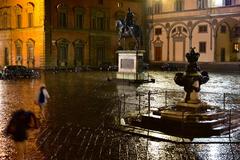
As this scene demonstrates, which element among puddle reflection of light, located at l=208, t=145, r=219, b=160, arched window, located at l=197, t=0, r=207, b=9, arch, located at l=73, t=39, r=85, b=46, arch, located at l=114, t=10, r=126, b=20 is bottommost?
puddle reflection of light, located at l=208, t=145, r=219, b=160

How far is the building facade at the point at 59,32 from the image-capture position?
168ft

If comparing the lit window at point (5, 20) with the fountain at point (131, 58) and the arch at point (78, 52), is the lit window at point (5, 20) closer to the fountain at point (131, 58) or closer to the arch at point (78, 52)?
the arch at point (78, 52)

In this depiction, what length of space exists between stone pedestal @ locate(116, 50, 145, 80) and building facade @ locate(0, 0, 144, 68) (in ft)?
61.3

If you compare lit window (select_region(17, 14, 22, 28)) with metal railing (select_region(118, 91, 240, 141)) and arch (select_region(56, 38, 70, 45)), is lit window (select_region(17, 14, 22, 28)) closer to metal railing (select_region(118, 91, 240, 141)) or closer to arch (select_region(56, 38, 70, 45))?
arch (select_region(56, 38, 70, 45))

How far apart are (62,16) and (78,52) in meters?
4.97

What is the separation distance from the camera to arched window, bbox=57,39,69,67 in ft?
171

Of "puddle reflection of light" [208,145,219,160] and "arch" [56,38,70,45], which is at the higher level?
"arch" [56,38,70,45]

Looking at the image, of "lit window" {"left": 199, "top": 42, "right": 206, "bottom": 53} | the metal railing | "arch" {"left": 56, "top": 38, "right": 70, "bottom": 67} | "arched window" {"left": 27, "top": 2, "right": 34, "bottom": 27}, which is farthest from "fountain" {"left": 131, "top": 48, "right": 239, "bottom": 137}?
"lit window" {"left": 199, "top": 42, "right": 206, "bottom": 53}

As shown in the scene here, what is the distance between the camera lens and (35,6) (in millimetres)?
51844

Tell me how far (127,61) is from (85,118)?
19.2 m

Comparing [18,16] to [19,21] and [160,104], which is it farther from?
[160,104]

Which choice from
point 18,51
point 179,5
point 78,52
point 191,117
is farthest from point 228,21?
point 191,117

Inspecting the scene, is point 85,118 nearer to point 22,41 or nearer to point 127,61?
point 127,61

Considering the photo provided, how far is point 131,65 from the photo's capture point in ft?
110
